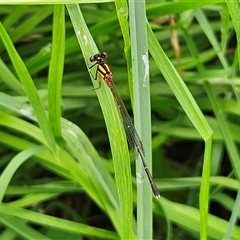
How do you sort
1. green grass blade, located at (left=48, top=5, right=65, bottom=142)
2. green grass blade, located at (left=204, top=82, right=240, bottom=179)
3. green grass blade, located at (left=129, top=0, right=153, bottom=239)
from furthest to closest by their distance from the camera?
green grass blade, located at (left=204, top=82, right=240, bottom=179) → green grass blade, located at (left=48, top=5, right=65, bottom=142) → green grass blade, located at (left=129, top=0, right=153, bottom=239)

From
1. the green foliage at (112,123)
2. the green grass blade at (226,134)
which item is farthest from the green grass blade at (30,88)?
the green grass blade at (226,134)

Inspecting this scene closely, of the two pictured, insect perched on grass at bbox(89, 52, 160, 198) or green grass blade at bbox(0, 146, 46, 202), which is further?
green grass blade at bbox(0, 146, 46, 202)

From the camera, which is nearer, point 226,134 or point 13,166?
point 13,166

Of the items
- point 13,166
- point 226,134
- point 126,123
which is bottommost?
point 13,166

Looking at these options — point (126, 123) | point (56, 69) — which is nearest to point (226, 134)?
point (126, 123)

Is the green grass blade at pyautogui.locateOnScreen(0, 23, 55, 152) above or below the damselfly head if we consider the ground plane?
below

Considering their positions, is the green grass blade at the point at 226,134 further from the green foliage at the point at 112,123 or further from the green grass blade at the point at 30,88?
the green grass blade at the point at 30,88

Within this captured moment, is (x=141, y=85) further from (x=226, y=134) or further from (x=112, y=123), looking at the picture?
(x=226, y=134)

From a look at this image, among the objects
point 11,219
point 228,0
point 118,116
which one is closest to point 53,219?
point 11,219

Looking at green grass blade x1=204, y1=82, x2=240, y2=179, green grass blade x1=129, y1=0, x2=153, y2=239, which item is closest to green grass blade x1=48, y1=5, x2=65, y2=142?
green grass blade x1=129, y1=0, x2=153, y2=239

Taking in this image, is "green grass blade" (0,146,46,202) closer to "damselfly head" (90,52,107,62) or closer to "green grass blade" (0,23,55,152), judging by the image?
"green grass blade" (0,23,55,152)
